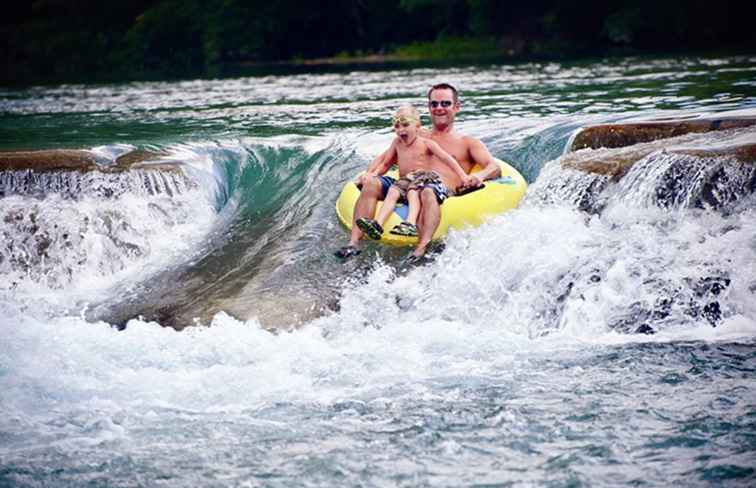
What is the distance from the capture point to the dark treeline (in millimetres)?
28953

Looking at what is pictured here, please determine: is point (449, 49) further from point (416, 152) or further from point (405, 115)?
point (405, 115)

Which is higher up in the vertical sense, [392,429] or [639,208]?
[639,208]

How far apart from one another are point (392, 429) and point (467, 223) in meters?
2.88

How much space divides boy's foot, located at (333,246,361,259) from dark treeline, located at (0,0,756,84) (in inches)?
715

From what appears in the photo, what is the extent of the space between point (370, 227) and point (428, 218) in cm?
42

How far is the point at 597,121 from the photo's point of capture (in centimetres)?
1091

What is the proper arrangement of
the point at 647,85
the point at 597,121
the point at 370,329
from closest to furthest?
the point at 370,329
the point at 597,121
the point at 647,85

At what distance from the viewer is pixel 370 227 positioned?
24.0 feet

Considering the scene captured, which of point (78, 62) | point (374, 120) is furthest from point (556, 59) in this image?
point (78, 62)

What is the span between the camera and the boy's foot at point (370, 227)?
7.32 meters

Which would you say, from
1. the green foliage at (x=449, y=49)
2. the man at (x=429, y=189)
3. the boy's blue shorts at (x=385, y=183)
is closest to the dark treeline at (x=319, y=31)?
the green foliage at (x=449, y=49)

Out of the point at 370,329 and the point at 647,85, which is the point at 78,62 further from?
the point at 370,329

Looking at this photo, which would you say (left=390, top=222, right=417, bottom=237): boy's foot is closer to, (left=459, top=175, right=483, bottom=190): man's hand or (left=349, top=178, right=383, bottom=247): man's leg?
(left=349, top=178, right=383, bottom=247): man's leg

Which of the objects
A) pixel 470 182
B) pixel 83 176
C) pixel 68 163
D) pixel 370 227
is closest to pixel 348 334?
pixel 370 227
